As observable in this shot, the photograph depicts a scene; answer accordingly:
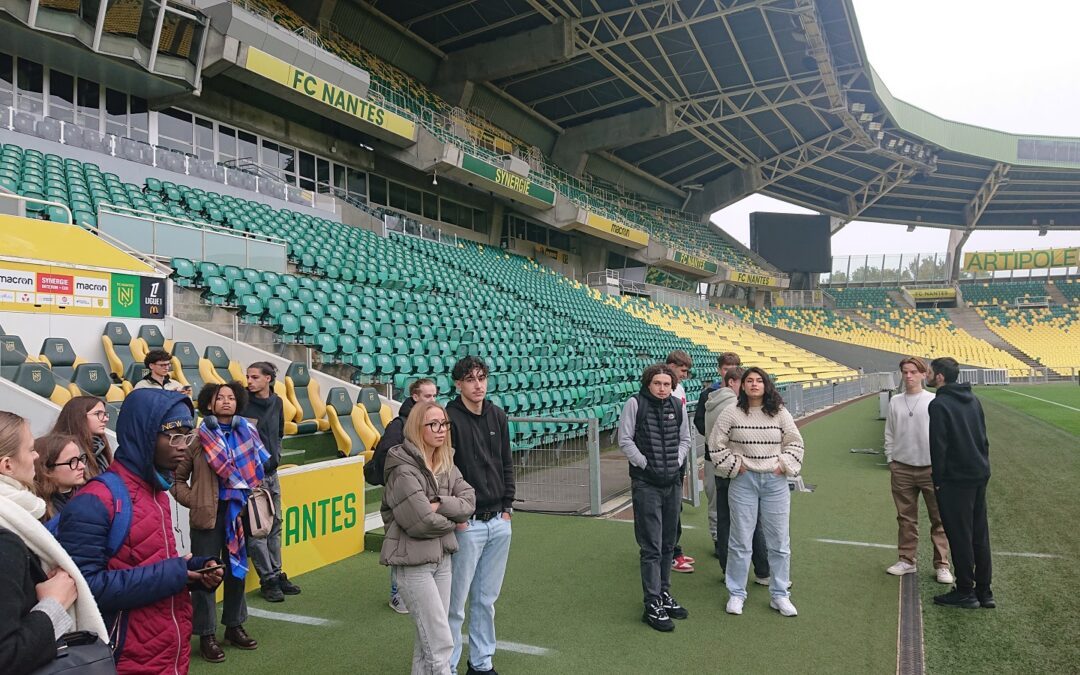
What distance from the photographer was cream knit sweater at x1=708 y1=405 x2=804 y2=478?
4.58 m

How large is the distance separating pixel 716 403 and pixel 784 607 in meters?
1.84

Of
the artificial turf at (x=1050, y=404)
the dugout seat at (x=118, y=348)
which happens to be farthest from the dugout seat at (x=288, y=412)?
the artificial turf at (x=1050, y=404)

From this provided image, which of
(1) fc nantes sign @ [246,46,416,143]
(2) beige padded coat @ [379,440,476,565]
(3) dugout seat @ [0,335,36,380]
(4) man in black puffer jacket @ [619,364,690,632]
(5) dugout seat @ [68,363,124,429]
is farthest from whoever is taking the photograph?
(1) fc nantes sign @ [246,46,416,143]

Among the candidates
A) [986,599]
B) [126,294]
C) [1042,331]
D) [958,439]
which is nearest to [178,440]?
[958,439]

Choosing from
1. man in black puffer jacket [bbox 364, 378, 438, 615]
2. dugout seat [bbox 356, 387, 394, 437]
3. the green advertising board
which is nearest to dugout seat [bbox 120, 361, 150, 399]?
dugout seat [bbox 356, 387, 394, 437]

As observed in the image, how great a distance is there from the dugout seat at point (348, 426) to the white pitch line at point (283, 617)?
2946 mm

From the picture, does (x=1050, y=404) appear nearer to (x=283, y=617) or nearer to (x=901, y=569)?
(x=901, y=569)

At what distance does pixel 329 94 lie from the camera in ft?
59.6

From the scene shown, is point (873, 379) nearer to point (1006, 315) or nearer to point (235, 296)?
point (1006, 315)

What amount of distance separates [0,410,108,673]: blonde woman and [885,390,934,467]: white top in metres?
5.49

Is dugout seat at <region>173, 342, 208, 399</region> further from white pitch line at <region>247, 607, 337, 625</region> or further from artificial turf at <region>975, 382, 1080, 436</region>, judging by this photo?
artificial turf at <region>975, 382, 1080, 436</region>

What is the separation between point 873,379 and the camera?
99.2 feet

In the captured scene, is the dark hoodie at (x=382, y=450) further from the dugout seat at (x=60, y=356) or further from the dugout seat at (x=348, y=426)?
the dugout seat at (x=60, y=356)

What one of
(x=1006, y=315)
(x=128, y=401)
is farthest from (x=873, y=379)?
(x=128, y=401)
